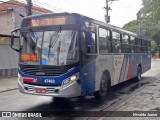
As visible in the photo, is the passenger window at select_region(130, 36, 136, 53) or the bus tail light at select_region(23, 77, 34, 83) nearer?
the bus tail light at select_region(23, 77, 34, 83)

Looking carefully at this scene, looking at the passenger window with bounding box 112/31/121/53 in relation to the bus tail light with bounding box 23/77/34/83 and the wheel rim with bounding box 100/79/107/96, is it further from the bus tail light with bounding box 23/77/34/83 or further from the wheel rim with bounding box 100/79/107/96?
the bus tail light with bounding box 23/77/34/83

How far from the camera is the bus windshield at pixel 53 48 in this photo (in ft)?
27.3

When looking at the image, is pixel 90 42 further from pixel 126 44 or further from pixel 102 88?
pixel 126 44

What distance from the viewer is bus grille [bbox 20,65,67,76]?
325 inches

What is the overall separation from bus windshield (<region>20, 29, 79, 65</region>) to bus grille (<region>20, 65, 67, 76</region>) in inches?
5.4

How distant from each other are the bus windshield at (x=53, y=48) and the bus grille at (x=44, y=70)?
0.45 feet

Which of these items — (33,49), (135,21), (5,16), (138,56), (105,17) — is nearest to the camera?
(33,49)

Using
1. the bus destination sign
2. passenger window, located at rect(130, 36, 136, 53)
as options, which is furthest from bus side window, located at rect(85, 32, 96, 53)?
passenger window, located at rect(130, 36, 136, 53)

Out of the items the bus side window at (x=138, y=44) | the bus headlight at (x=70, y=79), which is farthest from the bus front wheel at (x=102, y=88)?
the bus side window at (x=138, y=44)

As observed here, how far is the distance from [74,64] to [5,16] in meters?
32.6

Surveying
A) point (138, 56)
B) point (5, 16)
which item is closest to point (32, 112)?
point (138, 56)

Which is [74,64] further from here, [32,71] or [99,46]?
[99,46]

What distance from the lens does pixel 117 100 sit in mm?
10148

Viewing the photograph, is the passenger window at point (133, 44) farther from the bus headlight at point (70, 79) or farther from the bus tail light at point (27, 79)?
the bus tail light at point (27, 79)
